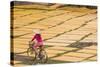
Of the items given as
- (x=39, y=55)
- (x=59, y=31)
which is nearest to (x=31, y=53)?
(x=39, y=55)

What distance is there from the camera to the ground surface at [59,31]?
59.1 inches

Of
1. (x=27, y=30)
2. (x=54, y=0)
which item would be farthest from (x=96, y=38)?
(x=27, y=30)

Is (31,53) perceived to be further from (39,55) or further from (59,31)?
(59,31)

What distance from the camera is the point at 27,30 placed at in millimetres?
1524

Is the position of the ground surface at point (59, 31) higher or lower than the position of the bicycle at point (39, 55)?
higher

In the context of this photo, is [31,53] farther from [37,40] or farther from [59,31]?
[59,31]

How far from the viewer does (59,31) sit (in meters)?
1.60

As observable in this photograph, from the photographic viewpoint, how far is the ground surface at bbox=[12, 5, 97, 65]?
1502mm

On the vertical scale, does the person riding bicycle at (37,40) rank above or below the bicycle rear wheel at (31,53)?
above

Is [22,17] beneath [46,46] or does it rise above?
above

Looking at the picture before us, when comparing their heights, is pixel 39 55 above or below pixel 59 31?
below

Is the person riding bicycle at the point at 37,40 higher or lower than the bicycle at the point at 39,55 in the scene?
higher

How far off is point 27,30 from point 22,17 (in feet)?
0.31
